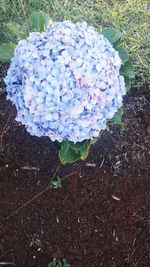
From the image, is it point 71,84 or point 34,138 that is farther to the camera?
point 34,138

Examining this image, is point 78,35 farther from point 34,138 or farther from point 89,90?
point 34,138

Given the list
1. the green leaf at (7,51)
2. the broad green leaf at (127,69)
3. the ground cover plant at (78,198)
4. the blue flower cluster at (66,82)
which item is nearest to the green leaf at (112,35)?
the broad green leaf at (127,69)

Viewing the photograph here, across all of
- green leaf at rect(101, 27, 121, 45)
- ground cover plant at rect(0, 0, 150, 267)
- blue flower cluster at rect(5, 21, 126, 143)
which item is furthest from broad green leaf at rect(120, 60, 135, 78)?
ground cover plant at rect(0, 0, 150, 267)

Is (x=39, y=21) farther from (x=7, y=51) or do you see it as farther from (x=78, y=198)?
(x=78, y=198)

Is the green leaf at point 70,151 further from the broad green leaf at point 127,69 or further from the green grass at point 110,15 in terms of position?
the green grass at point 110,15

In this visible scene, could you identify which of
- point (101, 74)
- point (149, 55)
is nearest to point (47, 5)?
point (149, 55)

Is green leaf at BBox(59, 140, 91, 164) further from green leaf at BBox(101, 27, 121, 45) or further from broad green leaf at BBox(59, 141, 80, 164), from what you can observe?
green leaf at BBox(101, 27, 121, 45)

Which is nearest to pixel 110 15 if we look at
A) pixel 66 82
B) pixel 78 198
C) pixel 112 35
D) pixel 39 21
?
pixel 112 35

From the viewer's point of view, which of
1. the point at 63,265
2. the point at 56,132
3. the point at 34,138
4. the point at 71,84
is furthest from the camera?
the point at 34,138
